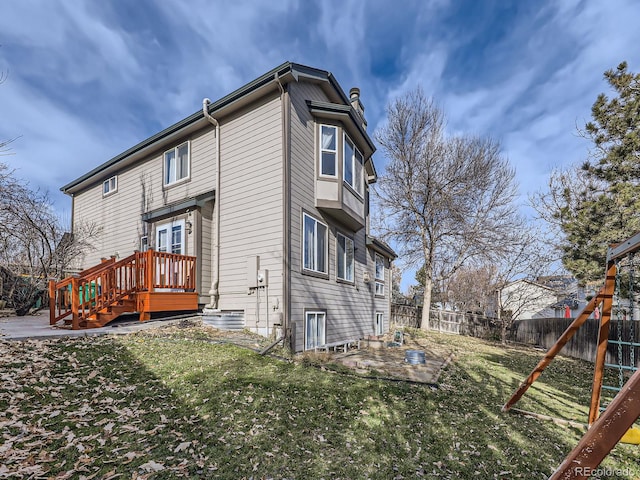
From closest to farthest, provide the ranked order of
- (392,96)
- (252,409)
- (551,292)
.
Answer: (252,409), (551,292), (392,96)

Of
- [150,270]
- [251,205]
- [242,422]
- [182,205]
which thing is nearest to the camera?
[242,422]

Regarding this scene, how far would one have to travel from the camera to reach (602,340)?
15.6 feet

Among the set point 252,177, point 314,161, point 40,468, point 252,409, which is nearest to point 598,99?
point 314,161

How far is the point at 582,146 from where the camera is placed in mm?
11922

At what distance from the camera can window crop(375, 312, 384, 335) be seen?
15.8 m

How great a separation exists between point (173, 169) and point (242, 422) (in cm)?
982

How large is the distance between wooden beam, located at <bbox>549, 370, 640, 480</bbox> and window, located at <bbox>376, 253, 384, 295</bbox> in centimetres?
1442

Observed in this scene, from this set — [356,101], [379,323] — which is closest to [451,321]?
[379,323]

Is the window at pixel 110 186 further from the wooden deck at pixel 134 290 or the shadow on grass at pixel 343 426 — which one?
the shadow on grass at pixel 343 426

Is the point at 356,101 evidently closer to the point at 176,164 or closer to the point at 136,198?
the point at 176,164

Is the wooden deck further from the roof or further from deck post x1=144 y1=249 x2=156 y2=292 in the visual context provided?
the roof

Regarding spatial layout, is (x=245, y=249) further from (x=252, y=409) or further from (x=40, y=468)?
(x=40, y=468)

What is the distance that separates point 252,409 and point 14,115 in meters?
11.5

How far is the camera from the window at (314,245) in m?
9.43
